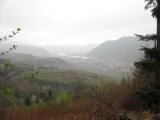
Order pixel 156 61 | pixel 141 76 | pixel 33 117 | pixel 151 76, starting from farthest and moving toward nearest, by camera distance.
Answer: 1. pixel 141 76
2. pixel 151 76
3. pixel 156 61
4. pixel 33 117

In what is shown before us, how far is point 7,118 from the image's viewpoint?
25.3 ft

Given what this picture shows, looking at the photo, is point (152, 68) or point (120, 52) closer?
point (152, 68)

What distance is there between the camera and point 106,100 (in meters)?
7.39

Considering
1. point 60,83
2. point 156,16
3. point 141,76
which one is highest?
point 156,16

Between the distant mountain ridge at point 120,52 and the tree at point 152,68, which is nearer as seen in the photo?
the tree at point 152,68

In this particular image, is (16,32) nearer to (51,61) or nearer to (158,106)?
(158,106)

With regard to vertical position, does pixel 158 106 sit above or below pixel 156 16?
below

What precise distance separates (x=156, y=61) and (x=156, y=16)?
1573 millimetres

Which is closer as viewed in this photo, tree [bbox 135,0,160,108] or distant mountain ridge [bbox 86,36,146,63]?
tree [bbox 135,0,160,108]

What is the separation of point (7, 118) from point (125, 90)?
22.3ft

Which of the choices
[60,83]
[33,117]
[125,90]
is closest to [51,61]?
[60,83]

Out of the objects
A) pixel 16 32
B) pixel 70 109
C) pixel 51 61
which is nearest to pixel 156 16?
pixel 70 109

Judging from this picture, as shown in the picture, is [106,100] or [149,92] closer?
[106,100]

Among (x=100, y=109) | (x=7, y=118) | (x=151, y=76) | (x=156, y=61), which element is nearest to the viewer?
(x=100, y=109)
